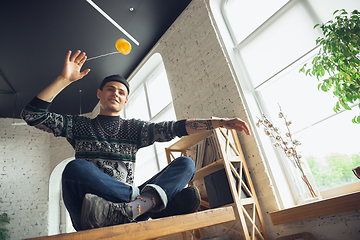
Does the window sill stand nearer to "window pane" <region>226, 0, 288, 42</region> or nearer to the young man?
the young man

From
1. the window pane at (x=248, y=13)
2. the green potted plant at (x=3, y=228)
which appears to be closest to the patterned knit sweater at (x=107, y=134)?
the window pane at (x=248, y=13)

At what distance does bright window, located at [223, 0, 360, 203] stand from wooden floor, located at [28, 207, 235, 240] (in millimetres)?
1541

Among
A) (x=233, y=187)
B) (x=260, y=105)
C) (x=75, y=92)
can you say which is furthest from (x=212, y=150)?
(x=75, y=92)

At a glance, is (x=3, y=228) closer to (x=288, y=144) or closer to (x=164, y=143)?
(x=164, y=143)

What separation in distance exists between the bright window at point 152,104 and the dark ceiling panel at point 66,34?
295 millimetres

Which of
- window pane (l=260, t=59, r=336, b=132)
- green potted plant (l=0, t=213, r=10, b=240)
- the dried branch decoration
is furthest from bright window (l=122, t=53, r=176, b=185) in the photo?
green potted plant (l=0, t=213, r=10, b=240)

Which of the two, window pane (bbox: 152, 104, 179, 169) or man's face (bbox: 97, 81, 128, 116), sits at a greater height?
window pane (bbox: 152, 104, 179, 169)

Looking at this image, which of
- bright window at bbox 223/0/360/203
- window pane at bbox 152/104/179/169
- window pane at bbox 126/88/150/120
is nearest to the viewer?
bright window at bbox 223/0/360/203

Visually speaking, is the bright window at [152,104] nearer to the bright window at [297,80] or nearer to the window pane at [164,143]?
the window pane at [164,143]

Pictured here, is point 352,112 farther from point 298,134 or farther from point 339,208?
point 339,208

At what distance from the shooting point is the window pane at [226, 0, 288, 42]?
9.03ft

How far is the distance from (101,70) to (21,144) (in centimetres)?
301

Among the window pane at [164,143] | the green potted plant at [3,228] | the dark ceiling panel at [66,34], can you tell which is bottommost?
the green potted plant at [3,228]

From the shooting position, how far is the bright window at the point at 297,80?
2072 millimetres
